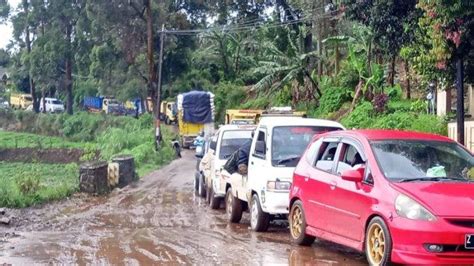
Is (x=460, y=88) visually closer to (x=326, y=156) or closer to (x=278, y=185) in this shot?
(x=278, y=185)

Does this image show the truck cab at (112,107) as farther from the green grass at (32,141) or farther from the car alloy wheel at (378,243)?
the car alloy wheel at (378,243)

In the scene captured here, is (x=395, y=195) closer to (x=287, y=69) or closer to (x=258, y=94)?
(x=287, y=69)

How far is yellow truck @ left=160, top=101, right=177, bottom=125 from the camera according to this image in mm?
60500

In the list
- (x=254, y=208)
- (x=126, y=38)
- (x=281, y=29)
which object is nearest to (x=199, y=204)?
(x=254, y=208)

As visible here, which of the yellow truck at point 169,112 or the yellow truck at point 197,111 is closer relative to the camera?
the yellow truck at point 197,111

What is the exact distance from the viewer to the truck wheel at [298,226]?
1162cm

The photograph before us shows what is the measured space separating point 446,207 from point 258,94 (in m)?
→ 45.9

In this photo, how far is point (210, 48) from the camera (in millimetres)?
63500

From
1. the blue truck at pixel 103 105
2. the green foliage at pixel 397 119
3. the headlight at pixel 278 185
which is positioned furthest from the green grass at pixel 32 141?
the headlight at pixel 278 185

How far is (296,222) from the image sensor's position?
39.2 ft

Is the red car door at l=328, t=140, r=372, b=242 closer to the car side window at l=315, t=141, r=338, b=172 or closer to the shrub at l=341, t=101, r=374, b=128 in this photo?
the car side window at l=315, t=141, r=338, b=172

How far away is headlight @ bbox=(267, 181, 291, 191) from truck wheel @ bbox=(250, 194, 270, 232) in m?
0.50

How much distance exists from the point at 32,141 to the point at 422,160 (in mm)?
54885

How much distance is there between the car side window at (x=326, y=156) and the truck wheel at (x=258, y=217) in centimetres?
240
